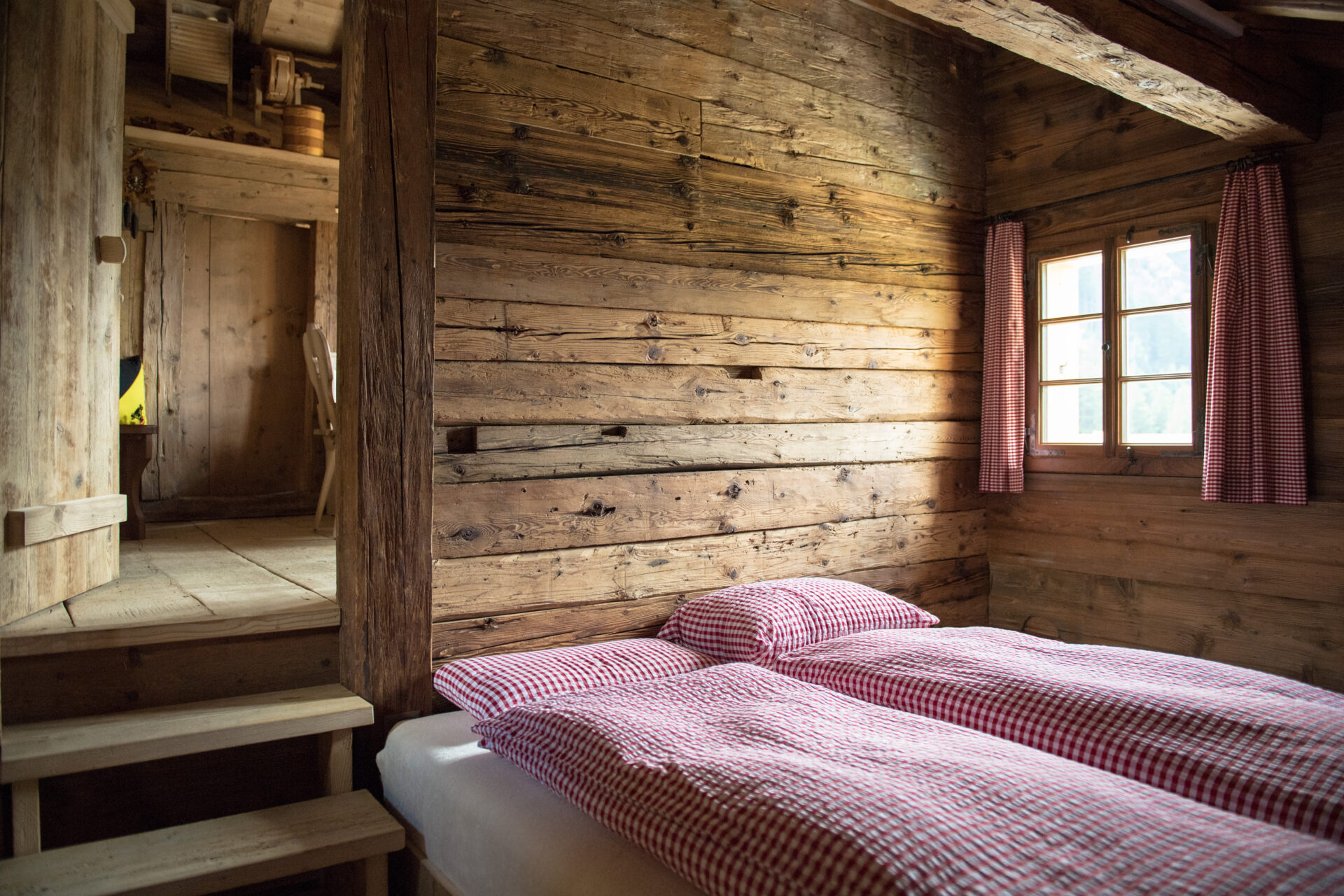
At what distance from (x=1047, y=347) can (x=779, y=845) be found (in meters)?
3.16

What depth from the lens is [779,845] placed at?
4.21ft

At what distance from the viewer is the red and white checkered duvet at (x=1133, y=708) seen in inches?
59.8

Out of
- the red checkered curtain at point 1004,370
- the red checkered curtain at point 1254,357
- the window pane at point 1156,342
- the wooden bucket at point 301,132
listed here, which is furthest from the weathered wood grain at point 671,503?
the wooden bucket at point 301,132

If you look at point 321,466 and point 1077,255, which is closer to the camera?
point 1077,255

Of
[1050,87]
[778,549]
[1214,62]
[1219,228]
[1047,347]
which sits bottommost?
[778,549]

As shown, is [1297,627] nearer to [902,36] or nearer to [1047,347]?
[1047,347]

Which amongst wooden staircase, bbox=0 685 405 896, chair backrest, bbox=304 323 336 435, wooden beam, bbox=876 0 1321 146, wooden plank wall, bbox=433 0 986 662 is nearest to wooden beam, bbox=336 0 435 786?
wooden plank wall, bbox=433 0 986 662

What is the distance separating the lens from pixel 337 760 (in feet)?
7.18

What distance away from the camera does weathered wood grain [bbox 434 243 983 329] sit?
8.49ft

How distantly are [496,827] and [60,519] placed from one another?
1.48 metres

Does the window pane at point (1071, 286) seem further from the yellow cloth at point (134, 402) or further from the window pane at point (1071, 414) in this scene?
the yellow cloth at point (134, 402)

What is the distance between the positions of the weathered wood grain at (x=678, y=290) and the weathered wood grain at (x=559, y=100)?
413 millimetres

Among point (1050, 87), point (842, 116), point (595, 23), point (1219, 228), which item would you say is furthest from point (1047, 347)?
point (595, 23)

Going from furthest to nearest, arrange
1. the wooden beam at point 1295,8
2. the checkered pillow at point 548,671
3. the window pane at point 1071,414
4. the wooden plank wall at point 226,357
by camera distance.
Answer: the wooden plank wall at point 226,357, the window pane at point 1071,414, the wooden beam at point 1295,8, the checkered pillow at point 548,671
